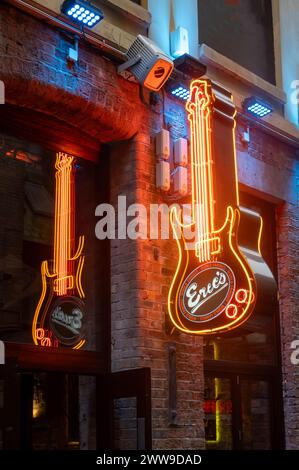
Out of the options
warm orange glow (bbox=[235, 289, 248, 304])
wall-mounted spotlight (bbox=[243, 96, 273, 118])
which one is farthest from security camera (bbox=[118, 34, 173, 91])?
warm orange glow (bbox=[235, 289, 248, 304])

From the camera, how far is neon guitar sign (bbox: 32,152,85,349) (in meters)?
6.36

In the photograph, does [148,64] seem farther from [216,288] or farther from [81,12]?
[216,288]

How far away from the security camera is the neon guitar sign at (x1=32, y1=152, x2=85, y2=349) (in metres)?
1.02

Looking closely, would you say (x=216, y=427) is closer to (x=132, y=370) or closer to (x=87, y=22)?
(x=132, y=370)

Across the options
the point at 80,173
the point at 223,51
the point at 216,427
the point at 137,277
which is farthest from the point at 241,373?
the point at 223,51

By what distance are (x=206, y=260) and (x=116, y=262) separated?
0.98 m

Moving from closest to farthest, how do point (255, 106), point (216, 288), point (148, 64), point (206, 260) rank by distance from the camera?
point (216, 288) < point (206, 260) < point (148, 64) < point (255, 106)

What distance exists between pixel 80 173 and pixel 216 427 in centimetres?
298

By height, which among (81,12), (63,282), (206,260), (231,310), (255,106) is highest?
(81,12)

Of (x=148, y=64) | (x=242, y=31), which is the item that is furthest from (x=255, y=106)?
(x=148, y=64)

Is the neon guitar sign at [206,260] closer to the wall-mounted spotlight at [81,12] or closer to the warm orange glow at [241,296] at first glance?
the warm orange glow at [241,296]

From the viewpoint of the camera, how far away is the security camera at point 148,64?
666 centimetres

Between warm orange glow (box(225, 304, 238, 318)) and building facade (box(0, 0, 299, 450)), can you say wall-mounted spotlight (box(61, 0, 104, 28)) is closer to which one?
building facade (box(0, 0, 299, 450))

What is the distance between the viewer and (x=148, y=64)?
22.0ft
